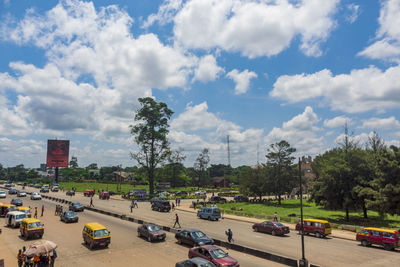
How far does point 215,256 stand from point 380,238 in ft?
52.3

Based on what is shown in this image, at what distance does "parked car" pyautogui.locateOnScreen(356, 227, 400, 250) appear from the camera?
71.2 ft

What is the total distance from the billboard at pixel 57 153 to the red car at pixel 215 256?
104921mm

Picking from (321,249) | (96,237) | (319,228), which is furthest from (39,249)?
(319,228)

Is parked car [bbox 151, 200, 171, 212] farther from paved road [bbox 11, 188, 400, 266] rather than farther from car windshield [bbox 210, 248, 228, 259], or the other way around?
car windshield [bbox 210, 248, 228, 259]

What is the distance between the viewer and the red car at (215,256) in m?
15.0

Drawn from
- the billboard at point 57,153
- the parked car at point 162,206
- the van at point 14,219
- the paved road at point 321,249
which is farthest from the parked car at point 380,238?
the billboard at point 57,153

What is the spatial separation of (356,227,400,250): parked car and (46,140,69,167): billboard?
354ft

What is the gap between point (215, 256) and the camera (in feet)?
51.3

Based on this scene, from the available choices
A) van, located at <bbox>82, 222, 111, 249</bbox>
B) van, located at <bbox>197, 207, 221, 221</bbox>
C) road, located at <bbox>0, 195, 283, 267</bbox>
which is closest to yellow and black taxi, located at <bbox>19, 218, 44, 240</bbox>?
road, located at <bbox>0, 195, 283, 267</bbox>

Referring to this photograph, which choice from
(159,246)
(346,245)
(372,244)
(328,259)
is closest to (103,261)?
(159,246)

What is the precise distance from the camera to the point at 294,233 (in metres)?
28.9

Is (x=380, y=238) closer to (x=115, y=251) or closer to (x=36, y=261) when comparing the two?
(x=115, y=251)

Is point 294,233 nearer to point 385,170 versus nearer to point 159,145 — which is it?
point 385,170

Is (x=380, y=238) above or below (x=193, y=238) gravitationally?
below
